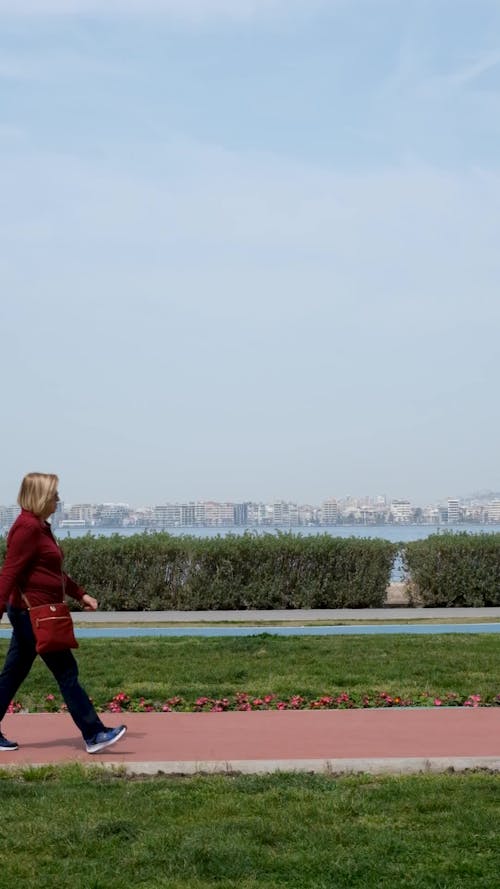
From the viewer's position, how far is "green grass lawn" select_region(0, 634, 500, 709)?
11.0m

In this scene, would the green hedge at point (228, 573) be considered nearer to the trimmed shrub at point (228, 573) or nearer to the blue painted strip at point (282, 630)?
the trimmed shrub at point (228, 573)

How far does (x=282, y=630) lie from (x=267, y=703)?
297 inches

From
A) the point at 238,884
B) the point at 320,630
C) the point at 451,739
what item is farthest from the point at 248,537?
the point at 238,884

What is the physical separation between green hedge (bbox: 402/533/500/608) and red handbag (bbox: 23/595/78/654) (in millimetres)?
14833

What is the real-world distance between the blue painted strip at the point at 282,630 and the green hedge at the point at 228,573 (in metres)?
3.49

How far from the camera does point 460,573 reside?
2216 centimetres

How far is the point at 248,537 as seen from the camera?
2238 centimetres

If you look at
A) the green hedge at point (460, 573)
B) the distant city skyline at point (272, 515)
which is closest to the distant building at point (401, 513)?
the distant city skyline at point (272, 515)

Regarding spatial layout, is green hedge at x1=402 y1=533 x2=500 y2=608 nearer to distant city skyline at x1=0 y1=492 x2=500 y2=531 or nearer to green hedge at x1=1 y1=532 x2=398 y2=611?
green hedge at x1=1 y1=532 x2=398 y2=611

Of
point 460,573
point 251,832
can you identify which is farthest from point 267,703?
point 460,573

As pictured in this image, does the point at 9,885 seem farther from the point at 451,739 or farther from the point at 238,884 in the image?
the point at 451,739

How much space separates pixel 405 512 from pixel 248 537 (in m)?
127

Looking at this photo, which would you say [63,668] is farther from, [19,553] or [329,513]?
[329,513]

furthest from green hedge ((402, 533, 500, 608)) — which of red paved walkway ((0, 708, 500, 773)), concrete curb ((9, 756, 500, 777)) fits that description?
concrete curb ((9, 756, 500, 777))
